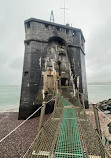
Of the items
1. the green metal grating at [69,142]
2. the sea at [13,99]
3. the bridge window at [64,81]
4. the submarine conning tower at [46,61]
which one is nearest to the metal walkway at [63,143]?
the green metal grating at [69,142]

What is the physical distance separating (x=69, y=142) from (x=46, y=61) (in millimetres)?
7358

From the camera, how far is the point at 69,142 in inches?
93.0

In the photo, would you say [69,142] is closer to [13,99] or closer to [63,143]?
[63,143]

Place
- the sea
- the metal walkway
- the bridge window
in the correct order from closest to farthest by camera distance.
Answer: the metal walkway < the bridge window < the sea

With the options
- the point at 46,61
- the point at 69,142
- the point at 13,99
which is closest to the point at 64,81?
the point at 46,61

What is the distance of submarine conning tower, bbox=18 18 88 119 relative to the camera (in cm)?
789

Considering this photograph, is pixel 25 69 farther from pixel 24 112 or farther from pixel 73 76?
pixel 73 76

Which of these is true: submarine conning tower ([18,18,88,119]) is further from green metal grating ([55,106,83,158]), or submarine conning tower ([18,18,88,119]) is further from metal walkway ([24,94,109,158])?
green metal grating ([55,106,83,158])

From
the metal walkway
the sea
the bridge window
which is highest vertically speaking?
the bridge window

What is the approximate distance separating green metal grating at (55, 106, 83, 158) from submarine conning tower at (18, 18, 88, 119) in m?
5.27

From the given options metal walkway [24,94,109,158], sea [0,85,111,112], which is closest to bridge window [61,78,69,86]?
metal walkway [24,94,109,158]

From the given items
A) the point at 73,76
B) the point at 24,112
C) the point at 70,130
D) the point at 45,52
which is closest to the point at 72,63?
the point at 73,76

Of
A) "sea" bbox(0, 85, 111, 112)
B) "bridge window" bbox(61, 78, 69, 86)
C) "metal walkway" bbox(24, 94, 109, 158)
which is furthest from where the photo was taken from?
"sea" bbox(0, 85, 111, 112)

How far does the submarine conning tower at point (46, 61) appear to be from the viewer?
7.89 metres
